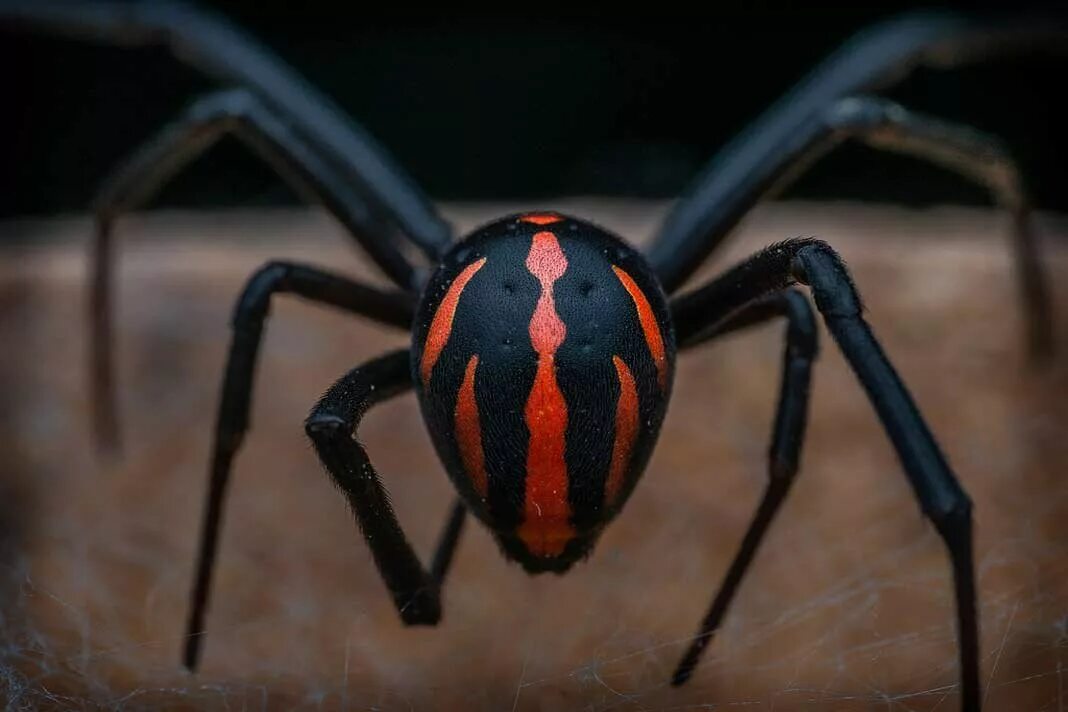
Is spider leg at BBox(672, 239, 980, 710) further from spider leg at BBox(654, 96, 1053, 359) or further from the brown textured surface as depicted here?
spider leg at BBox(654, 96, 1053, 359)

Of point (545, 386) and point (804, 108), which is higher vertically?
point (804, 108)

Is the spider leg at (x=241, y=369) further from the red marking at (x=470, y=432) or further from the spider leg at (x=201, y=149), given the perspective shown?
the red marking at (x=470, y=432)

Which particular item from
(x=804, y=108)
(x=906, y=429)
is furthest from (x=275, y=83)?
(x=906, y=429)

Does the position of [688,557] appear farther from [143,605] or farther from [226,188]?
[226,188]

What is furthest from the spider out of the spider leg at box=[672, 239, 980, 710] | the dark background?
the dark background

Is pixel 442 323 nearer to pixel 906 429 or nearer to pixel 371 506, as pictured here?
pixel 371 506

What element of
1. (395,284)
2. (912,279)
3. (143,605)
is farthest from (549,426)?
(912,279)
